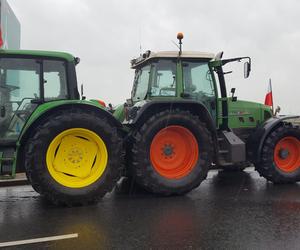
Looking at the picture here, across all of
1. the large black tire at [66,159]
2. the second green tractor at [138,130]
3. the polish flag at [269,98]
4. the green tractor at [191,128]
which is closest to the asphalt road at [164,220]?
the large black tire at [66,159]

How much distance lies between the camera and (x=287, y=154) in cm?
843

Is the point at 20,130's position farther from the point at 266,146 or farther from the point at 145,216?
the point at 266,146

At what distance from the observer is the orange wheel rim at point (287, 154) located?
8367 millimetres

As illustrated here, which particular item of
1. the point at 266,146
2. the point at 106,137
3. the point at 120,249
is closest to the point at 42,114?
the point at 106,137

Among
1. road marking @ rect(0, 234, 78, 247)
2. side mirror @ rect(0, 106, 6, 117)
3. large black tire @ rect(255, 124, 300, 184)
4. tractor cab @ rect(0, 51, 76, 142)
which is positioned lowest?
road marking @ rect(0, 234, 78, 247)

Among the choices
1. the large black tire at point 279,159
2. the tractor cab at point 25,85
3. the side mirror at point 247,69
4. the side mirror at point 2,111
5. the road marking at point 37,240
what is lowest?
the road marking at point 37,240

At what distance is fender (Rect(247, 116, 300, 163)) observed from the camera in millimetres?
8156

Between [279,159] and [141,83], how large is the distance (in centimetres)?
326

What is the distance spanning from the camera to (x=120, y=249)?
4262 millimetres

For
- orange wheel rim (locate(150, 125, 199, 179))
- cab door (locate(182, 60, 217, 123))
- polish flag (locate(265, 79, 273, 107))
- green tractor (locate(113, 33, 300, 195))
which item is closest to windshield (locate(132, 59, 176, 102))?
green tractor (locate(113, 33, 300, 195))

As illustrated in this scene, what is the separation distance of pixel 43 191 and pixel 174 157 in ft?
8.07

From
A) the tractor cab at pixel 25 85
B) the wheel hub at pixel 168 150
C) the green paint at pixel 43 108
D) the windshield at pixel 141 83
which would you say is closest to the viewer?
the green paint at pixel 43 108

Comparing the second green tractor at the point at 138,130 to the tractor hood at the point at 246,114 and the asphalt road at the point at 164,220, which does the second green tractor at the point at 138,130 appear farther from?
the asphalt road at the point at 164,220

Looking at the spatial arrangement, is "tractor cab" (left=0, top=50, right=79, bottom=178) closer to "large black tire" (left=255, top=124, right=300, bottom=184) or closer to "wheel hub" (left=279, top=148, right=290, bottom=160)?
"large black tire" (left=255, top=124, right=300, bottom=184)
